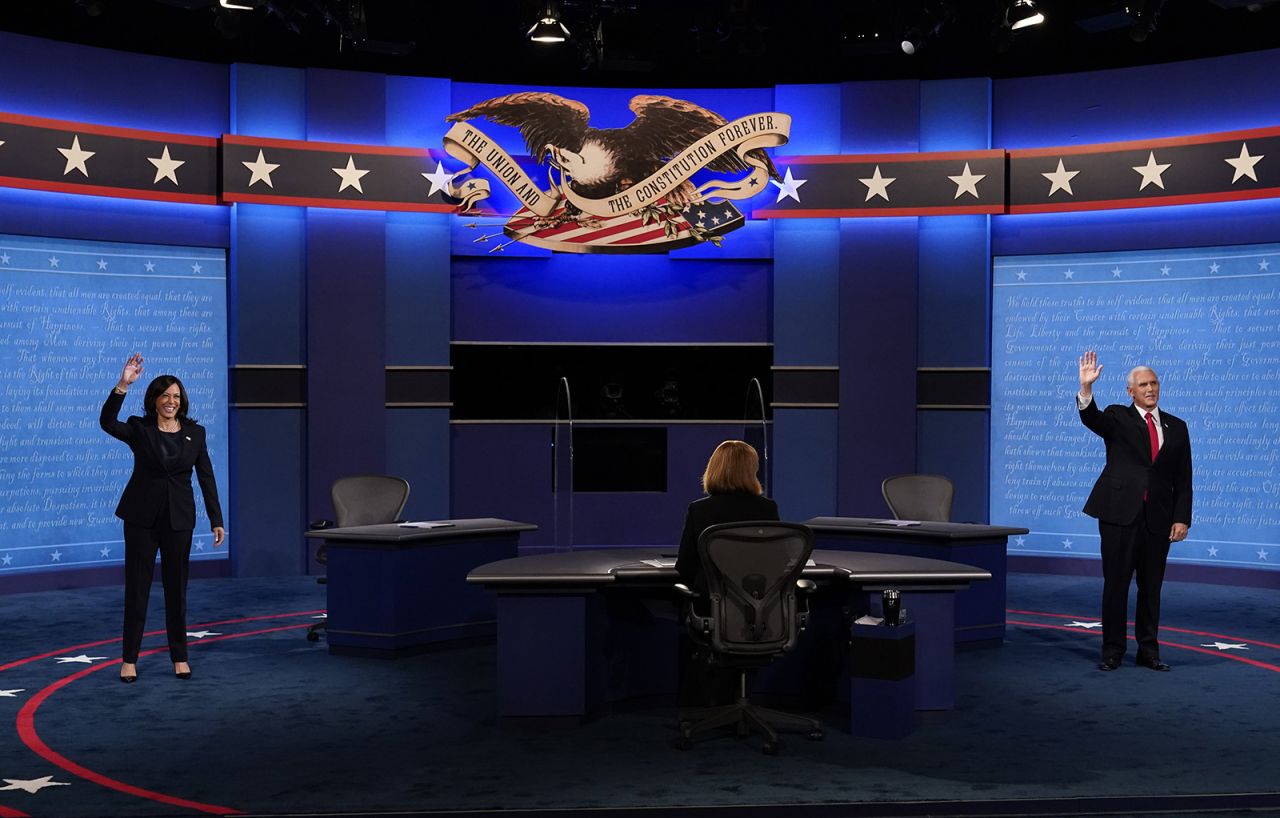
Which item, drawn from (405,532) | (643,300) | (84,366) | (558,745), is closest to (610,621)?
(558,745)

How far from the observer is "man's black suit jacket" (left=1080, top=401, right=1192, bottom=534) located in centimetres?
623

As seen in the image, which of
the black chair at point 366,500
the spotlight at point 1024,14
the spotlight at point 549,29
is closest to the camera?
the black chair at point 366,500

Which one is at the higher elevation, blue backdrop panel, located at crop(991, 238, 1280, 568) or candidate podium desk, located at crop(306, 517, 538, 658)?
blue backdrop panel, located at crop(991, 238, 1280, 568)

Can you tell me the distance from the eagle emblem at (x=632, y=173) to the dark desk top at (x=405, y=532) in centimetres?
353

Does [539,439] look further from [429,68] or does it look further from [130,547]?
[130,547]

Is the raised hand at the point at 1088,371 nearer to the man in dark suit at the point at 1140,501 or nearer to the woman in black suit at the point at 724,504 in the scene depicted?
the man in dark suit at the point at 1140,501

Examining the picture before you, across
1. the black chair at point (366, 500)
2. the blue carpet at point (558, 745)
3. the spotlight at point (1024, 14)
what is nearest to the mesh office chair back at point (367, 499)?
the black chair at point (366, 500)

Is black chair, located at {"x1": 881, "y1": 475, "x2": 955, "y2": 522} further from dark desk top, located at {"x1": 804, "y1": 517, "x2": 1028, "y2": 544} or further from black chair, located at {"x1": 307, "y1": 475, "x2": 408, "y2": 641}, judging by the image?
black chair, located at {"x1": 307, "y1": 475, "x2": 408, "y2": 641}

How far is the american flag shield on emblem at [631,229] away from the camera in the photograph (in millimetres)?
10188

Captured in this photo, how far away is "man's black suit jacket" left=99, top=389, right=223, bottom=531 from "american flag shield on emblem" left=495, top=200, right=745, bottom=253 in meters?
4.61

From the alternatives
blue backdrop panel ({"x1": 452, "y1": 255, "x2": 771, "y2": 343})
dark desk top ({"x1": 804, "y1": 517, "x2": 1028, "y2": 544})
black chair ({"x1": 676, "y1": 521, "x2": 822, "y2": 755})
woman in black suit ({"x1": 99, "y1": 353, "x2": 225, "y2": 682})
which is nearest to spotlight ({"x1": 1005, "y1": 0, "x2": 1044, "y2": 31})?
blue backdrop panel ({"x1": 452, "y1": 255, "x2": 771, "y2": 343})

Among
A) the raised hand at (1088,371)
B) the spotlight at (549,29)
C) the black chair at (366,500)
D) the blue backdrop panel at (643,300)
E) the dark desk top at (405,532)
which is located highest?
the spotlight at (549,29)

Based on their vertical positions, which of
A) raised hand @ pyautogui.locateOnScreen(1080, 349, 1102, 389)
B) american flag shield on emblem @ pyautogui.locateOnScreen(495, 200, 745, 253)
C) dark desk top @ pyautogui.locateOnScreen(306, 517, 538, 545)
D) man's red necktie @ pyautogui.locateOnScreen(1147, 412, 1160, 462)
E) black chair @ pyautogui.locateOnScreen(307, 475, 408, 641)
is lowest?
dark desk top @ pyautogui.locateOnScreen(306, 517, 538, 545)

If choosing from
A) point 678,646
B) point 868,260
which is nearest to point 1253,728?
point 678,646
